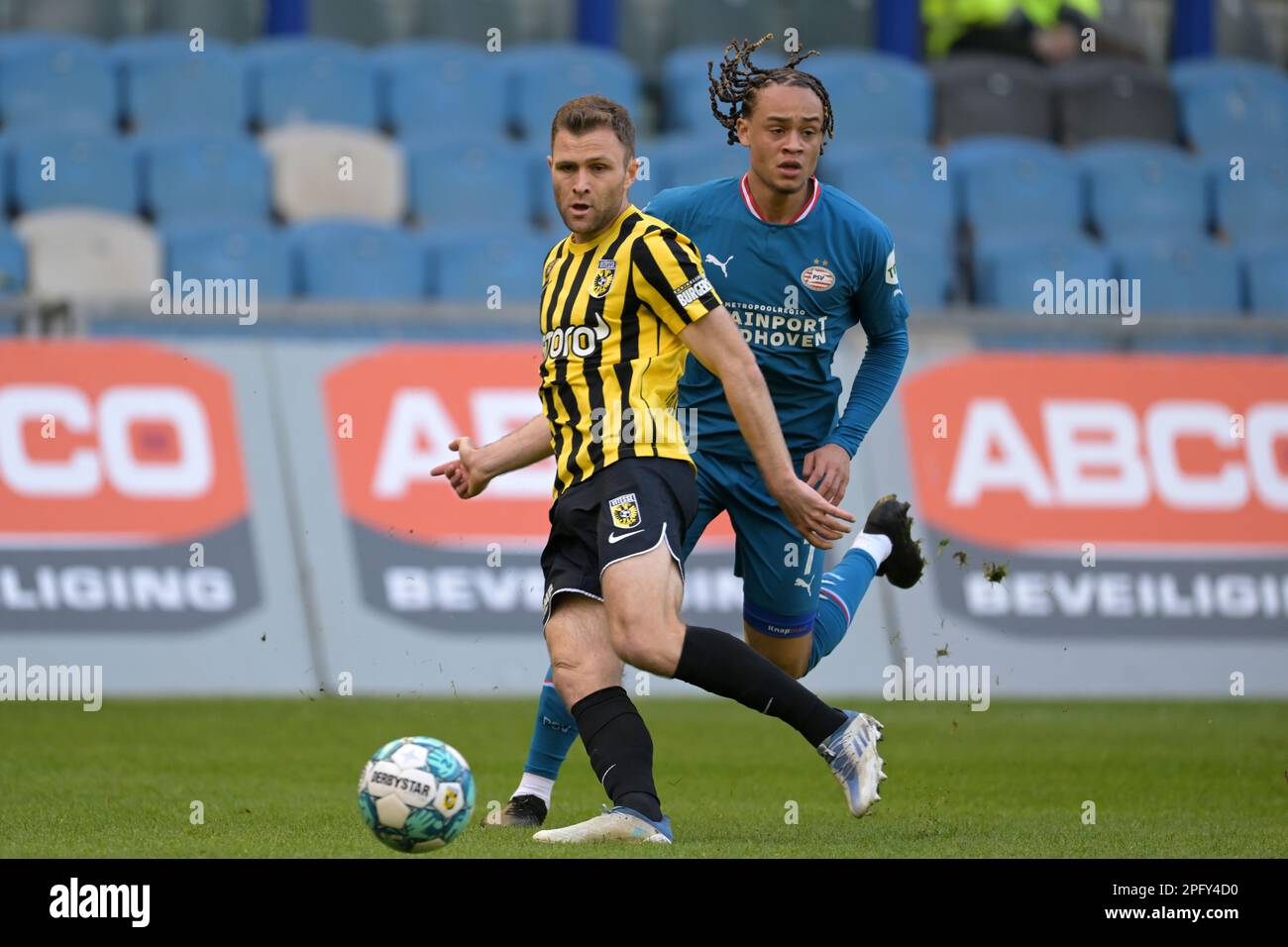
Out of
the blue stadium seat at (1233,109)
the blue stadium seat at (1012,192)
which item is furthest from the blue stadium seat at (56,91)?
the blue stadium seat at (1233,109)

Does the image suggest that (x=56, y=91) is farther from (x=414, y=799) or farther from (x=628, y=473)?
(x=414, y=799)

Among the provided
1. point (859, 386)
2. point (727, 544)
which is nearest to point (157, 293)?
point (727, 544)

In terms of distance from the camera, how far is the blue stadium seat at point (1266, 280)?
47.7 feet

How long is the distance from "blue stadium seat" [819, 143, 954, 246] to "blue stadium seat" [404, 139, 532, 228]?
2.23m

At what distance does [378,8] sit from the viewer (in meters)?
16.8

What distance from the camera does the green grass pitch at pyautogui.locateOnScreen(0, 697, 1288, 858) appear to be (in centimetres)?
598

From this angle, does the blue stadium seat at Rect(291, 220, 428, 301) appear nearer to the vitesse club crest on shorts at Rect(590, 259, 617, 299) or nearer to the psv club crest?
the psv club crest

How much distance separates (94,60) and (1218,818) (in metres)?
10.7

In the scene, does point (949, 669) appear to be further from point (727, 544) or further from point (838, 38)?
point (838, 38)

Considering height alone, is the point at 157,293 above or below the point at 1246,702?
above

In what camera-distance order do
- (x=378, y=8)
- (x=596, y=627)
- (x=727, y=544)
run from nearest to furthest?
(x=596, y=627) → (x=727, y=544) → (x=378, y=8)
